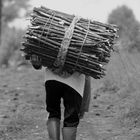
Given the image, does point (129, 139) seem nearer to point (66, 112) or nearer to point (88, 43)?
point (66, 112)

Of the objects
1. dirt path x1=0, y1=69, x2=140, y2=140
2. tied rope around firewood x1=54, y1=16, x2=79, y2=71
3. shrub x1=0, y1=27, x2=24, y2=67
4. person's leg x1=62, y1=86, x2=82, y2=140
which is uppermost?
shrub x1=0, y1=27, x2=24, y2=67

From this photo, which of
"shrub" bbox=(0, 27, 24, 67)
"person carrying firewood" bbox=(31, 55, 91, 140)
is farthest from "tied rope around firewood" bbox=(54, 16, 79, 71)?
"shrub" bbox=(0, 27, 24, 67)

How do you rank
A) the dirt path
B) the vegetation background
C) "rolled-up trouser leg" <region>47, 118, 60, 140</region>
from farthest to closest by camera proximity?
1. the vegetation background
2. the dirt path
3. "rolled-up trouser leg" <region>47, 118, 60, 140</region>

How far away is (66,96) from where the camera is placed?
5.01 metres

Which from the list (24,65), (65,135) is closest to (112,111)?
(65,135)

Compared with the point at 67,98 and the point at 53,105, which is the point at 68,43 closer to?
the point at 67,98

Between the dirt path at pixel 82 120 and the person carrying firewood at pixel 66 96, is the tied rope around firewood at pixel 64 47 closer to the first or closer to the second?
the person carrying firewood at pixel 66 96

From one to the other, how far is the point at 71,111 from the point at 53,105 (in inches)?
8.5

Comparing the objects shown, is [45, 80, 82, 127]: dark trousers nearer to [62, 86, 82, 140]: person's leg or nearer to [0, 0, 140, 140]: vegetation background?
[62, 86, 82, 140]: person's leg

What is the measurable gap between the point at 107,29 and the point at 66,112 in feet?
2.80

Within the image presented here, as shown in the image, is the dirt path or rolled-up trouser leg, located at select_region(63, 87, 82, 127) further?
the dirt path

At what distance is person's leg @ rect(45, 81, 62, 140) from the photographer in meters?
5.03

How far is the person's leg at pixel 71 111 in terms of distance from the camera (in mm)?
4984

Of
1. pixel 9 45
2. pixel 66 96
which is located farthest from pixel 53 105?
pixel 9 45
